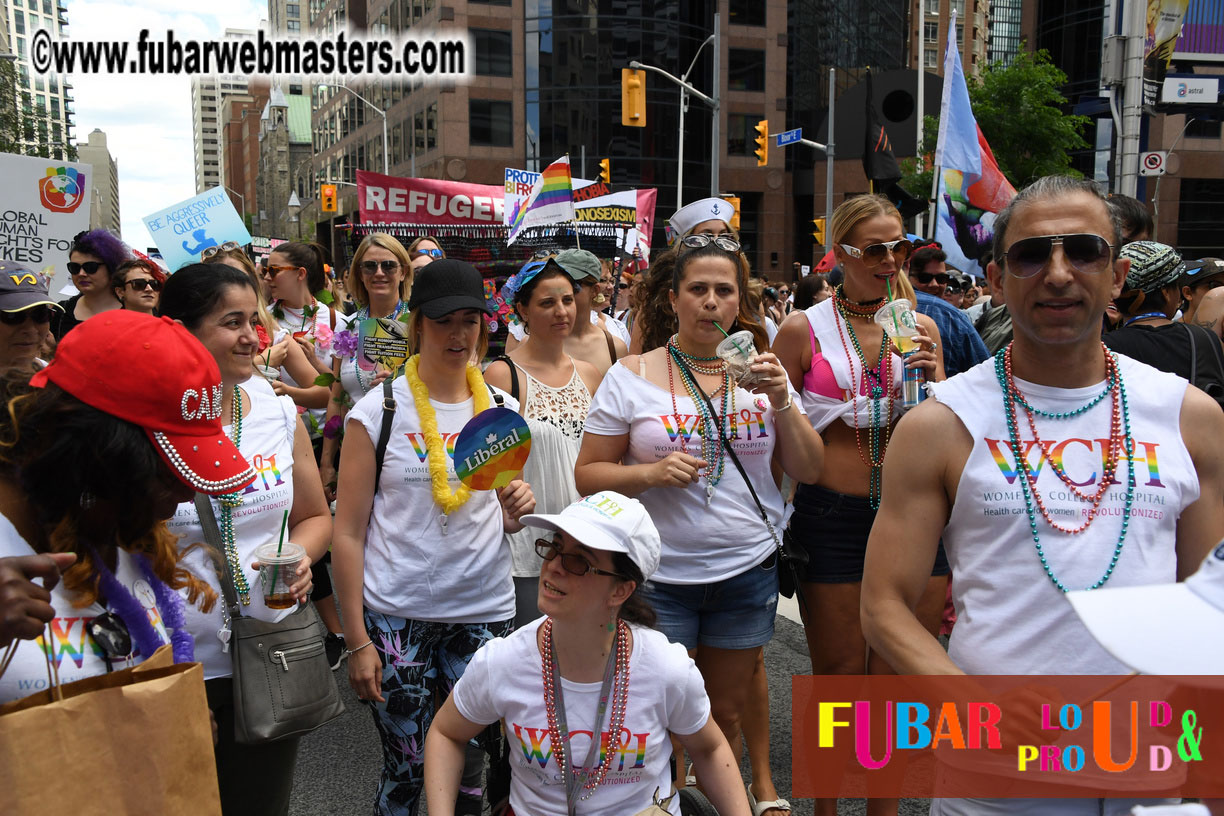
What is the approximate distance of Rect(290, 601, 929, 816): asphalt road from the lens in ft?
12.8

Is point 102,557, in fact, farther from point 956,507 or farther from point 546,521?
point 956,507

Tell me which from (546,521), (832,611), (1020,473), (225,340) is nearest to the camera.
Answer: (1020,473)

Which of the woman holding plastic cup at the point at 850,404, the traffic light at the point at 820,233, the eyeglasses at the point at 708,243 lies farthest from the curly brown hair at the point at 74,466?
the traffic light at the point at 820,233

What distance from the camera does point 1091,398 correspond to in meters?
2.03

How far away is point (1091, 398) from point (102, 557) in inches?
79.1

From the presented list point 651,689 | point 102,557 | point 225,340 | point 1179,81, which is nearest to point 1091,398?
point 651,689

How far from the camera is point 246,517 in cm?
275

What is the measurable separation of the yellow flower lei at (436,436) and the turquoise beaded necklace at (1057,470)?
1.76 metres

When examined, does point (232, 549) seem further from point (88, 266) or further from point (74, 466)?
point (88, 266)

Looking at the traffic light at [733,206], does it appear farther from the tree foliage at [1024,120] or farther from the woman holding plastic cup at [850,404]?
→ the tree foliage at [1024,120]

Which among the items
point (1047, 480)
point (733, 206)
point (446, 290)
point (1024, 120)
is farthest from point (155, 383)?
point (1024, 120)

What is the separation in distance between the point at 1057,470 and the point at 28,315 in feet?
13.6

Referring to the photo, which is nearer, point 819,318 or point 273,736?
point 273,736

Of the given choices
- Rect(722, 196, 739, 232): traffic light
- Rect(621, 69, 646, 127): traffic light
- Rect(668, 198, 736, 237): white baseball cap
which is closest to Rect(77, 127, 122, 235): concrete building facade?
Rect(621, 69, 646, 127): traffic light
